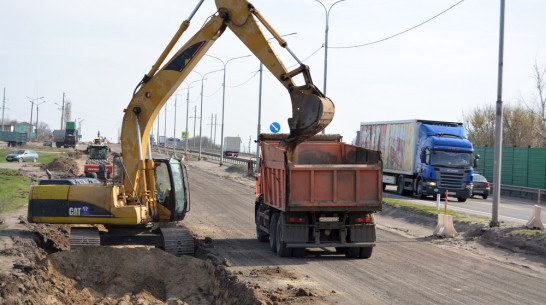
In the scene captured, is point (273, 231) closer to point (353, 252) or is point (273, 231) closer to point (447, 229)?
point (353, 252)

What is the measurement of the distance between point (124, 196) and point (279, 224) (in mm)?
3697

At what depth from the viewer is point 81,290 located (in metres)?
12.6

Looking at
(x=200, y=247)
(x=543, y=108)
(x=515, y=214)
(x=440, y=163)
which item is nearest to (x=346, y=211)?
(x=200, y=247)

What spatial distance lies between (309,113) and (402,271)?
152 inches

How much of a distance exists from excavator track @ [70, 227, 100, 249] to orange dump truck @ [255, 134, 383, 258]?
13.8 feet

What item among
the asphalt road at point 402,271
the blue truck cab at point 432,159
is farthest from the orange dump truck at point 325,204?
the blue truck cab at point 432,159

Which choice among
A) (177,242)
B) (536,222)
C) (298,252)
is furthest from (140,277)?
(536,222)

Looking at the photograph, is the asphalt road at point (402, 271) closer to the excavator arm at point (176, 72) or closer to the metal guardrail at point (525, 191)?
the excavator arm at point (176, 72)

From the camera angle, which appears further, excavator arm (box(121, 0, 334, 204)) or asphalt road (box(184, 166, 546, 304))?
excavator arm (box(121, 0, 334, 204))

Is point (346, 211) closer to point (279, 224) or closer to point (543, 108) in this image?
point (279, 224)

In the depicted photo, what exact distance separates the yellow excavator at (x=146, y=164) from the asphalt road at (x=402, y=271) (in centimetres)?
212

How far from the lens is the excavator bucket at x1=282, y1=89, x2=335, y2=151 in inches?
546

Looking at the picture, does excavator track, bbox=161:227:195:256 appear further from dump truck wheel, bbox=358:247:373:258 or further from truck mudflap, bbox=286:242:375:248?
dump truck wheel, bbox=358:247:373:258

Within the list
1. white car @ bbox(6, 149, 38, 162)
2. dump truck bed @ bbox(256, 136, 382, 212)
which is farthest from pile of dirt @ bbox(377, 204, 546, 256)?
white car @ bbox(6, 149, 38, 162)
